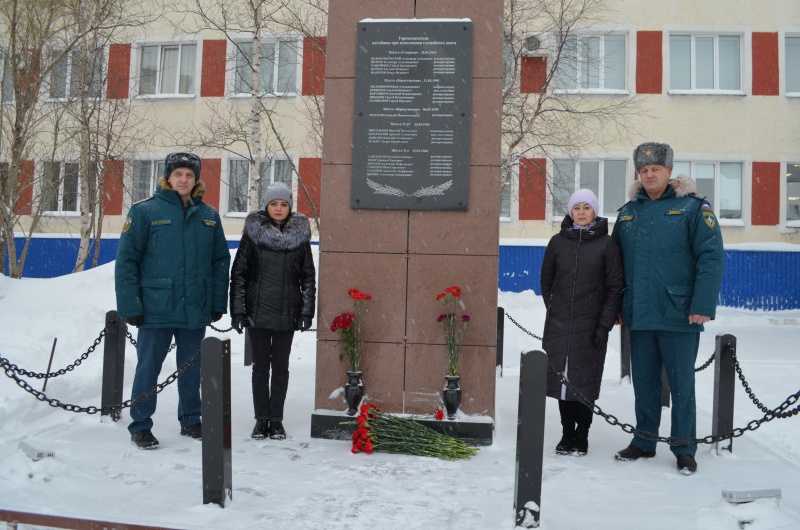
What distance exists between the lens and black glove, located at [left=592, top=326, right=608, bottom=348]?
4.71 metres

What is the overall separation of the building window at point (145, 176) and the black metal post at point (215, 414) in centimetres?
1512

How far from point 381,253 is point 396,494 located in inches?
80.9

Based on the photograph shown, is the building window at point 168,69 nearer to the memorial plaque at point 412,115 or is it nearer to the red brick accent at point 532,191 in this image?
the red brick accent at point 532,191

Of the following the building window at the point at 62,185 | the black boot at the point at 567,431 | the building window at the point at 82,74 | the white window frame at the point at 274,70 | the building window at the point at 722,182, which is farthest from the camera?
the white window frame at the point at 274,70

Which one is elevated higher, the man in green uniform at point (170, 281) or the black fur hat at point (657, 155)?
the black fur hat at point (657, 155)

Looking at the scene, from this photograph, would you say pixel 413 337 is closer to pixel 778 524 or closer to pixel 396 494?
pixel 396 494

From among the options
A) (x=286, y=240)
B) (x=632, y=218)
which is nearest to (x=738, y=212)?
(x=632, y=218)

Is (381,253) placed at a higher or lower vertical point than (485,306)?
higher

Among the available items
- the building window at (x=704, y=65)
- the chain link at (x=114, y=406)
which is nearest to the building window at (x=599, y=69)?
the building window at (x=704, y=65)

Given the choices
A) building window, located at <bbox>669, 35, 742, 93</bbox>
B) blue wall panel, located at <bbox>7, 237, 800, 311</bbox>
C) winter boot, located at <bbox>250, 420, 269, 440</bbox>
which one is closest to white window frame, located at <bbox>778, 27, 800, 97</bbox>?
building window, located at <bbox>669, 35, 742, 93</bbox>

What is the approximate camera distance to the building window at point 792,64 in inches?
637

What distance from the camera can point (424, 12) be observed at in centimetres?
535

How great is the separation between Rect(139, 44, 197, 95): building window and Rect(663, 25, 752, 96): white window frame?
12122mm

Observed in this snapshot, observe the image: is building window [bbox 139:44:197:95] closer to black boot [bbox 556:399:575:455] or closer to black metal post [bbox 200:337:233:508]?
black boot [bbox 556:399:575:455]
